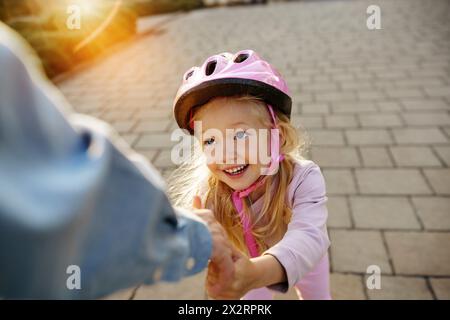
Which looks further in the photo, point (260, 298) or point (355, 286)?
point (355, 286)

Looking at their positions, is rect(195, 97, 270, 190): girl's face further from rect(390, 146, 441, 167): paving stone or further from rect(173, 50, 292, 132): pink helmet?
rect(390, 146, 441, 167): paving stone

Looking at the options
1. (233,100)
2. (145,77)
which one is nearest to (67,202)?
(233,100)

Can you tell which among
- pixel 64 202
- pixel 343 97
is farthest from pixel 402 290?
pixel 343 97

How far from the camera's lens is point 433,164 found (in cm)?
325

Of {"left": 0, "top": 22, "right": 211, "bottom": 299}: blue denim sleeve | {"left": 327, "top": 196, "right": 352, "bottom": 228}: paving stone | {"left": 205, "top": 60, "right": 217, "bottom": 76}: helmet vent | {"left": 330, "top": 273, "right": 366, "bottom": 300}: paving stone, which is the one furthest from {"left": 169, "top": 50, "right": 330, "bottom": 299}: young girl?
{"left": 327, "top": 196, "right": 352, "bottom": 228}: paving stone

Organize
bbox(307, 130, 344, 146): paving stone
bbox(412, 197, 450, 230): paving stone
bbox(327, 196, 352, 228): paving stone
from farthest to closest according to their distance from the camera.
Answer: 1. bbox(307, 130, 344, 146): paving stone
2. bbox(327, 196, 352, 228): paving stone
3. bbox(412, 197, 450, 230): paving stone

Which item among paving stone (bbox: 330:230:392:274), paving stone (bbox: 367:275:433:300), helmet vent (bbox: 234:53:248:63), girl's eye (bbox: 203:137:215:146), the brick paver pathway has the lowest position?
the brick paver pathway

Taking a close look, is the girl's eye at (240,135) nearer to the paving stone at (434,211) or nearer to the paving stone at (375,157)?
the paving stone at (434,211)

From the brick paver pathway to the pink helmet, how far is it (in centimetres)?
132

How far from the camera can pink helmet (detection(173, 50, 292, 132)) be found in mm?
1324

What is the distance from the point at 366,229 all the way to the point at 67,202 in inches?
93.2

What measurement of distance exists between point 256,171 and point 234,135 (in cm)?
18

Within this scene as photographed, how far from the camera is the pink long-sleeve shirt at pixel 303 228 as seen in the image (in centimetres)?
117
